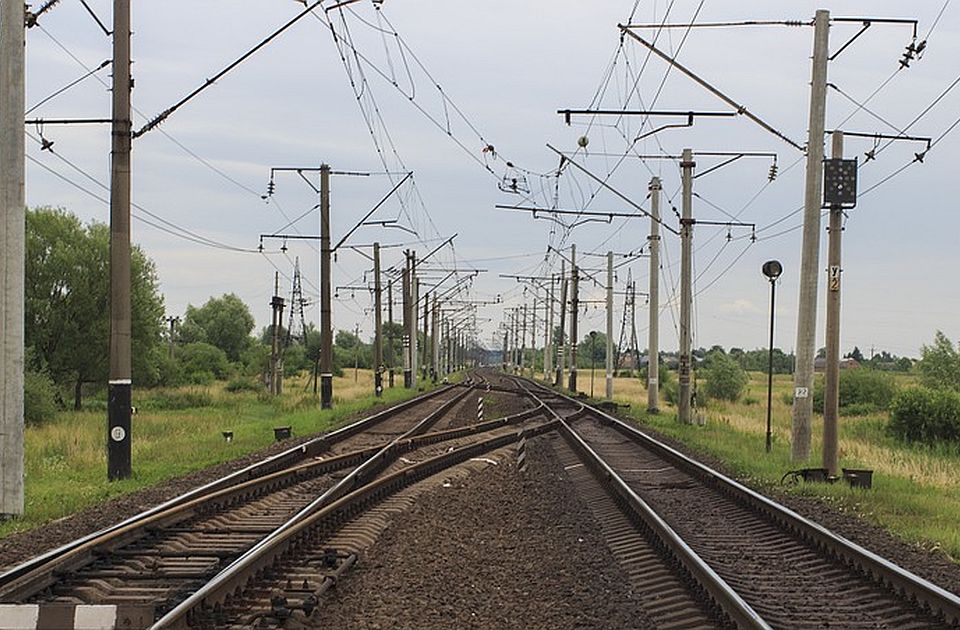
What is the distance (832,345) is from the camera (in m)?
18.5

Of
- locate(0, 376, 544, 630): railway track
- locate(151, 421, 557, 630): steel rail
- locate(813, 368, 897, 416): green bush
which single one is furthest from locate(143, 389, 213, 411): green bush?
locate(151, 421, 557, 630): steel rail

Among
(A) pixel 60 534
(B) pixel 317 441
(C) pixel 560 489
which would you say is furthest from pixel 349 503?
(B) pixel 317 441

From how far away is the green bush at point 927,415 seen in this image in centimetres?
3544

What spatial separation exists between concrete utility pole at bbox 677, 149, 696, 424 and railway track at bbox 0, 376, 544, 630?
15.0m

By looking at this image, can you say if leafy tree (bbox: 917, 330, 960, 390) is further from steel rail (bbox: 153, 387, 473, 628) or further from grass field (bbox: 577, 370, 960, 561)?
steel rail (bbox: 153, 387, 473, 628)

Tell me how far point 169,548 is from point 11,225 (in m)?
5.17

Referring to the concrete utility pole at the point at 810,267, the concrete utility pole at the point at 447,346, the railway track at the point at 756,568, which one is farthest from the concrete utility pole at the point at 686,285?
the concrete utility pole at the point at 447,346

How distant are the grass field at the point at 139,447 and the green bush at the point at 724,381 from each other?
2903cm

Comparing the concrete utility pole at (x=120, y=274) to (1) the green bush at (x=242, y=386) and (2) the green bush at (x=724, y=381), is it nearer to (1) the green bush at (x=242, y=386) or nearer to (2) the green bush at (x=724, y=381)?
(1) the green bush at (x=242, y=386)

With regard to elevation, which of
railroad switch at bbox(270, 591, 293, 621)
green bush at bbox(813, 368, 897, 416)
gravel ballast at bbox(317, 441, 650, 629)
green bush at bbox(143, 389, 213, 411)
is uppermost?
railroad switch at bbox(270, 591, 293, 621)

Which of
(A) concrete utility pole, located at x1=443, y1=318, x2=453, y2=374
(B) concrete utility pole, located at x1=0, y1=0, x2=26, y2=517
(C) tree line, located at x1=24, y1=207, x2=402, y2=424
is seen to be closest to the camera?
(B) concrete utility pole, located at x1=0, y1=0, x2=26, y2=517

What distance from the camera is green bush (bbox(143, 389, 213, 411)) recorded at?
169ft

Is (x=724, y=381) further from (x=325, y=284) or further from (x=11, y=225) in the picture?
(x=11, y=225)

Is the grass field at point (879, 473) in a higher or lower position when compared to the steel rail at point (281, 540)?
lower
